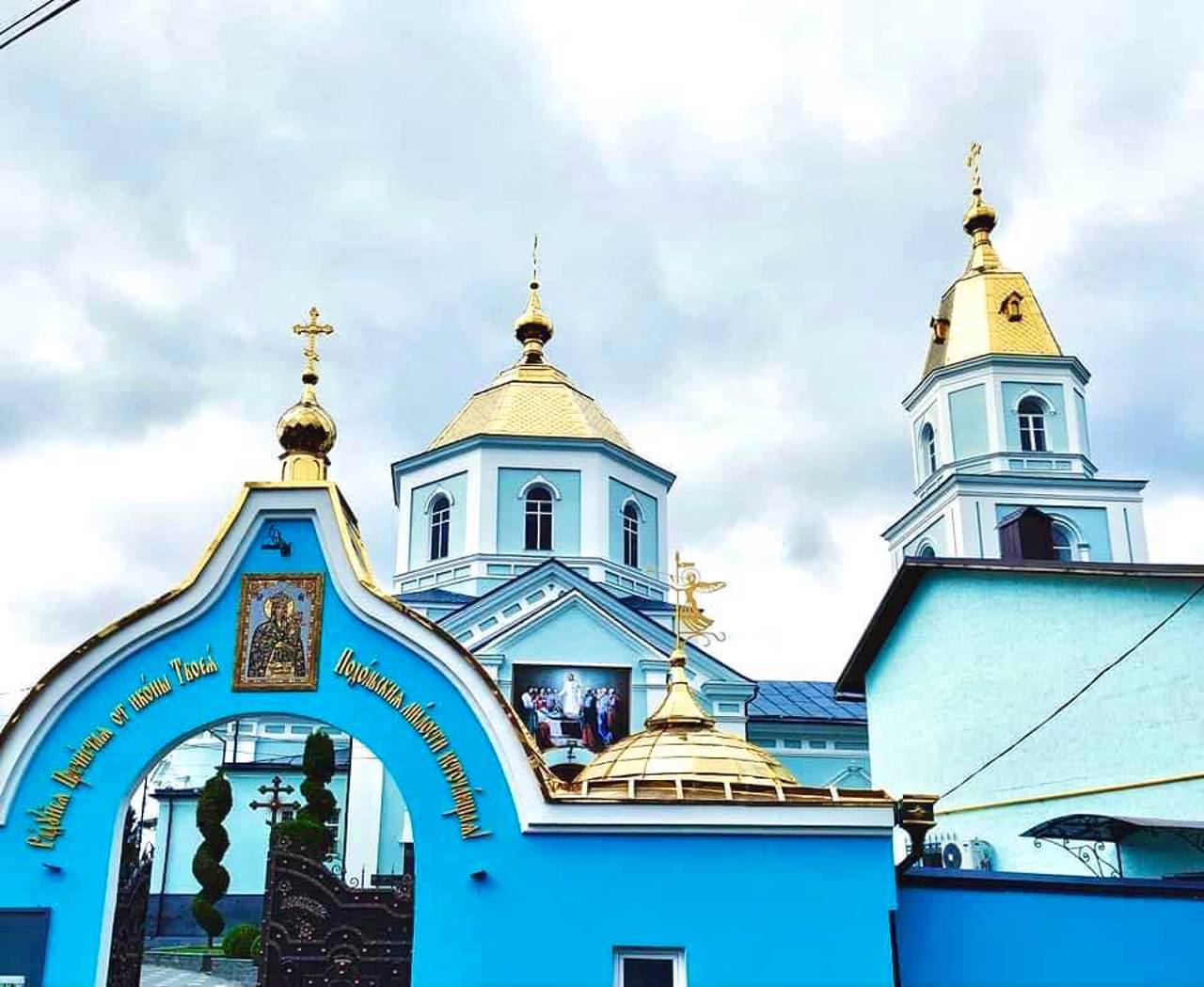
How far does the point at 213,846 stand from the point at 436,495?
26.4 feet

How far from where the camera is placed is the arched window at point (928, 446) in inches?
1011

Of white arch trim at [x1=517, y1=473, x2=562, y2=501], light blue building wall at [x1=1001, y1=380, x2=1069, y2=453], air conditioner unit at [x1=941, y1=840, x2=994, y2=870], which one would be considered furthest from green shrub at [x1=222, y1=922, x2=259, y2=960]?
light blue building wall at [x1=1001, y1=380, x2=1069, y2=453]

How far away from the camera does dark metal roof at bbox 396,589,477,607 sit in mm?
22812

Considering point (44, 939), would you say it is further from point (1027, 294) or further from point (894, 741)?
point (1027, 294)

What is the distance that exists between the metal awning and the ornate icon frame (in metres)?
6.28

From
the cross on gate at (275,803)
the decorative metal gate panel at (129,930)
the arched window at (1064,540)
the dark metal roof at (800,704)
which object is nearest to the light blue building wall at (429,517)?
the cross on gate at (275,803)

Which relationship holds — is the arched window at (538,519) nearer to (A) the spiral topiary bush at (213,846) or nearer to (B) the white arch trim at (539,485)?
(B) the white arch trim at (539,485)

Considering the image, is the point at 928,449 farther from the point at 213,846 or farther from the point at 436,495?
the point at 213,846

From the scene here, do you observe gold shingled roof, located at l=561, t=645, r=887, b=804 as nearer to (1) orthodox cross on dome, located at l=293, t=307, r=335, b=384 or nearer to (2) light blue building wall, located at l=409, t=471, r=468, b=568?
(1) orthodox cross on dome, located at l=293, t=307, r=335, b=384

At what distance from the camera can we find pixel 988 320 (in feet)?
82.8

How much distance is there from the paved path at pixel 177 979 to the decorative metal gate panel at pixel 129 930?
852cm

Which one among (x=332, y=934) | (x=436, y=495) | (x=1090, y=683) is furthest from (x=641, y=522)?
(x=332, y=934)

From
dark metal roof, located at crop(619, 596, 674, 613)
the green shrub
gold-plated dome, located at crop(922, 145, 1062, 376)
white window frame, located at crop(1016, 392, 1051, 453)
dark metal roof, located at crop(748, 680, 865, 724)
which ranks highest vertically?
gold-plated dome, located at crop(922, 145, 1062, 376)

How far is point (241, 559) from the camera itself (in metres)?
7.29
